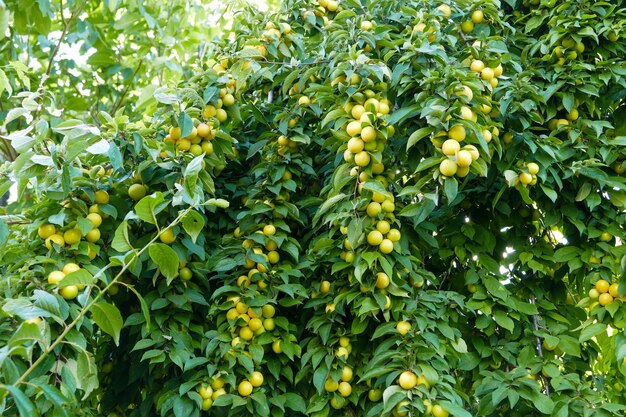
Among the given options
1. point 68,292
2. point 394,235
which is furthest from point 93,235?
point 394,235

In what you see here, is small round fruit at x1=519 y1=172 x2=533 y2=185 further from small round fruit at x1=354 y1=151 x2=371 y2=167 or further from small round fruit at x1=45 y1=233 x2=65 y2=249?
small round fruit at x1=45 y1=233 x2=65 y2=249

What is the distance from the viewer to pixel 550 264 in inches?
111

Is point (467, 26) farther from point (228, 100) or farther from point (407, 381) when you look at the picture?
point (407, 381)

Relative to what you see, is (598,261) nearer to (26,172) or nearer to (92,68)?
(26,172)

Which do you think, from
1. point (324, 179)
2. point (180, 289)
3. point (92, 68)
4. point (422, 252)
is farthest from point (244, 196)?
point (92, 68)

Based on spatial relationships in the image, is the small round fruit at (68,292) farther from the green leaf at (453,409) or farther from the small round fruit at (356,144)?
the green leaf at (453,409)

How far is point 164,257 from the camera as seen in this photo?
1.80 meters

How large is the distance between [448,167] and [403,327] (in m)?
0.54

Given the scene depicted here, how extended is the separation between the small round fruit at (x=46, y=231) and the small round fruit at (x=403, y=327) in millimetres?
1133

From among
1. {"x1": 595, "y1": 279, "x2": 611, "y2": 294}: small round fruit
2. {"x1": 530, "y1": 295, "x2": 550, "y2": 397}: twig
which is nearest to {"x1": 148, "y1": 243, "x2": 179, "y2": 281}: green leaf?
{"x1": 530, "y1": 295, "x2": 550, "y2": 397}: twig

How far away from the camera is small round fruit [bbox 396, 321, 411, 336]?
2.35 meters

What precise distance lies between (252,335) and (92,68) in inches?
118

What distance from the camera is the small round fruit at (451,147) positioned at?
7.28ft

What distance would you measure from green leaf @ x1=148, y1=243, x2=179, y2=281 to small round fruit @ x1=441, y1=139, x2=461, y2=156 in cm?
90
